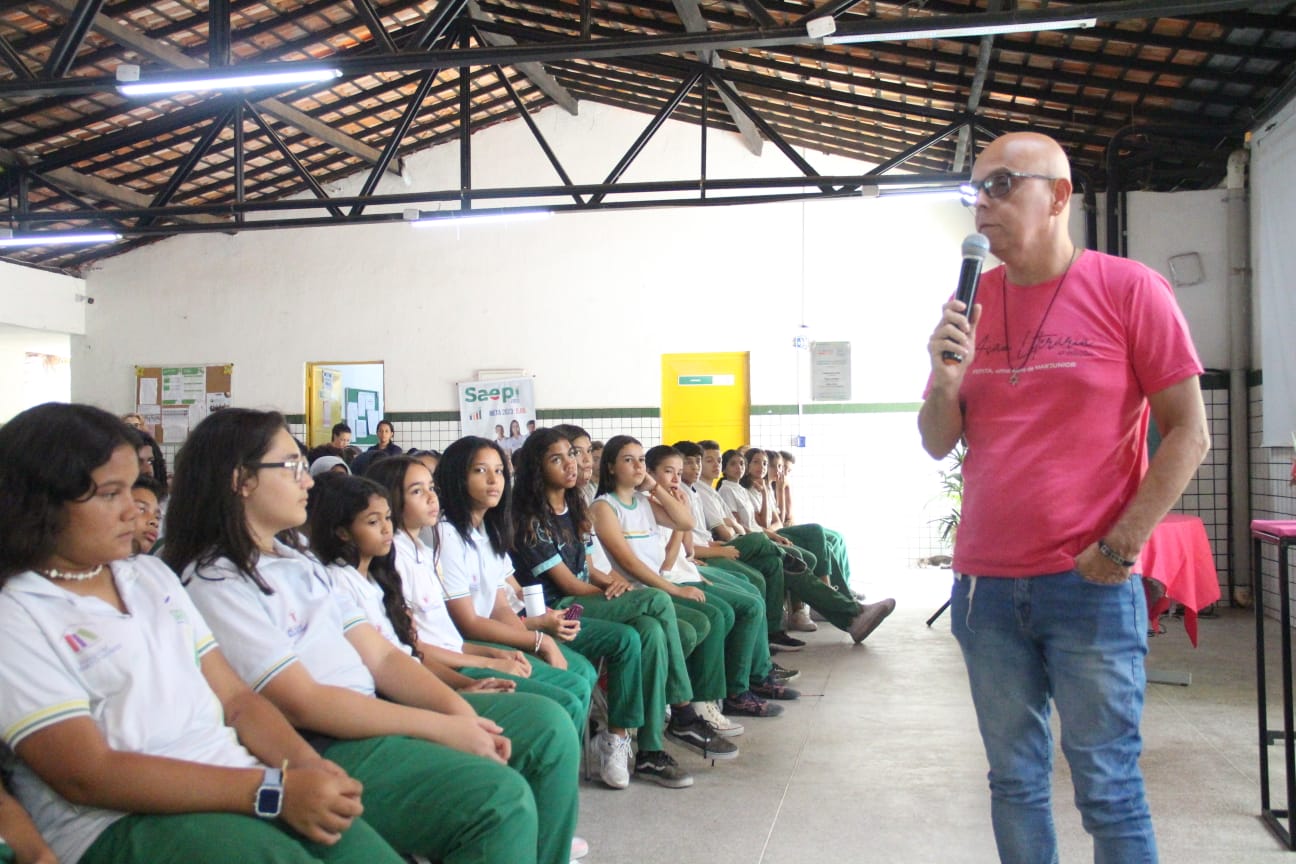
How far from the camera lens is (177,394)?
417 inches

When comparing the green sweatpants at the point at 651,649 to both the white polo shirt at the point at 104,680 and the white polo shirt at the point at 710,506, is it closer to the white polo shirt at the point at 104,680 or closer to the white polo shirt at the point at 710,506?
the white polo shirt at the point at 104,680

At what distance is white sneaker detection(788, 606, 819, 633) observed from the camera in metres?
6.46

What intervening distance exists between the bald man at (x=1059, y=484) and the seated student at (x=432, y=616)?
1257 mm

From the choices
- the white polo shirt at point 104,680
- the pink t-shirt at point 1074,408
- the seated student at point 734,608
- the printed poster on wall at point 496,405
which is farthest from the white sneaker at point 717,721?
the printed poster on wall at point 496,405

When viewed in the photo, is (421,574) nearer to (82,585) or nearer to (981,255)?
(82,585)

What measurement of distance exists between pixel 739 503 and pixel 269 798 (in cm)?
526

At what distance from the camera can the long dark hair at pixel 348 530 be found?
7.91ft

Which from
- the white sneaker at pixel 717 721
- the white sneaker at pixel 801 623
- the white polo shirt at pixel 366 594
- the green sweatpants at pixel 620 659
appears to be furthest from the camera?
the white sneaker at pixel 801 623

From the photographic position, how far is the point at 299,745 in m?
1.67

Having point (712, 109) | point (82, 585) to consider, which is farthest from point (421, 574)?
point (712, 109)

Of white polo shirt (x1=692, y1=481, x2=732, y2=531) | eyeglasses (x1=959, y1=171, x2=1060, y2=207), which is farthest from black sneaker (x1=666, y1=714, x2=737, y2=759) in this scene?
eyeglasses (x1=959, y1=171, x2=1060, y2=207)

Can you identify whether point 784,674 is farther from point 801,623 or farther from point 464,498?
point 464,498

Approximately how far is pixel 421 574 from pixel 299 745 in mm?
1062

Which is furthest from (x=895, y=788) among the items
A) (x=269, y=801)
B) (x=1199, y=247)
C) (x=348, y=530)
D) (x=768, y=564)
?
(x=1199, y=247)
